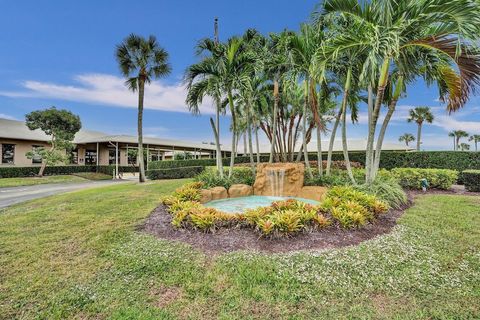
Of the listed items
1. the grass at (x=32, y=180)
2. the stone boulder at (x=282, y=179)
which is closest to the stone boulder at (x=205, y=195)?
the stone boulder at (x=282, y=179)

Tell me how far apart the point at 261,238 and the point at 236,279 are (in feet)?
4.22

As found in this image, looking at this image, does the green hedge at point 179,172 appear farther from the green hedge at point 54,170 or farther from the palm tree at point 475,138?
the palm tree at point 475,138

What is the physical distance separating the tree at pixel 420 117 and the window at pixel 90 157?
1458 inches

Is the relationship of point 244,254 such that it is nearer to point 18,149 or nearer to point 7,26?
point 7,26

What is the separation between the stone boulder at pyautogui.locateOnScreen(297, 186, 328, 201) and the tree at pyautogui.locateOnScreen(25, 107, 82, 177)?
2092 cm

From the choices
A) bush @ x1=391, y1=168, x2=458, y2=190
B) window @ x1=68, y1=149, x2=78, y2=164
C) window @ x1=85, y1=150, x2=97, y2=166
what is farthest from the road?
bush @ x1=391, y1=168, x2=458, y2=190

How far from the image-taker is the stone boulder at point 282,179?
976cm

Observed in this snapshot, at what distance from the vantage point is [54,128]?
847 inches

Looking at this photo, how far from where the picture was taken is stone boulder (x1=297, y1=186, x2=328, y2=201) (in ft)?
29.0

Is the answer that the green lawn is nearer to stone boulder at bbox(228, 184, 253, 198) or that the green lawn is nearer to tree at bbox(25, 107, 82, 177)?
stone boulder at bbox(228, 184, 253, 198)

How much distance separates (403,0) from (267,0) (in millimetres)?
5863

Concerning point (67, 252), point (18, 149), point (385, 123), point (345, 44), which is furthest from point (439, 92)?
point (18, 149)

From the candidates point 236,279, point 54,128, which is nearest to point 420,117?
point 236,279

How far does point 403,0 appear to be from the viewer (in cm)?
641
